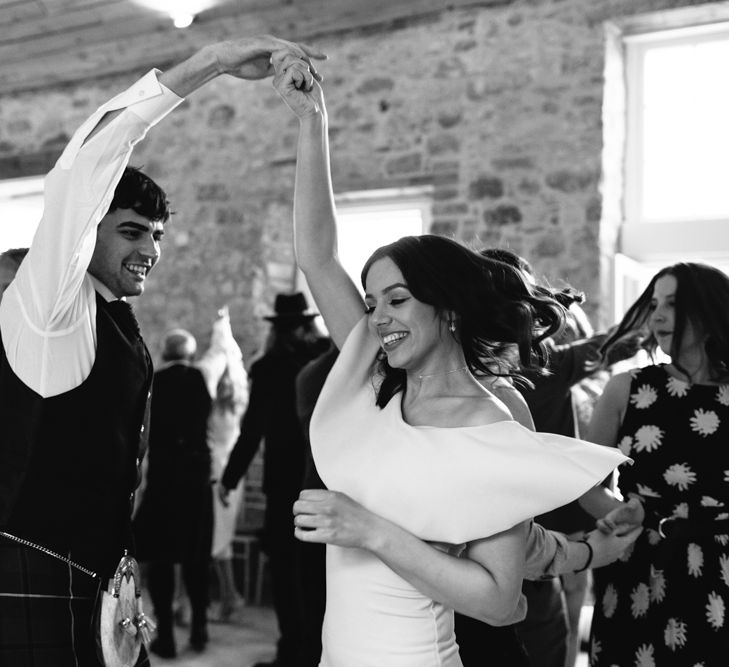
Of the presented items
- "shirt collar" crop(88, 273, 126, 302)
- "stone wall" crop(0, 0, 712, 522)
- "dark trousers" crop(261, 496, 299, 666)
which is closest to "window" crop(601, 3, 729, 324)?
"stone wall" crop(0, 0, 712, 522)

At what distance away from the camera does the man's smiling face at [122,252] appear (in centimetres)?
196

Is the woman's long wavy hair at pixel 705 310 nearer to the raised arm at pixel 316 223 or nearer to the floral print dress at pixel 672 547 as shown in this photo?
the floral print dress at pixel 672 547

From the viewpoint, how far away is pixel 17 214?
25.1ft

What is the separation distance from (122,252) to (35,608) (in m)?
0.75

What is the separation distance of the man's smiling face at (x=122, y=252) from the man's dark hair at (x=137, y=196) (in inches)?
0.5

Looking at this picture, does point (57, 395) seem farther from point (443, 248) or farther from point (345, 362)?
point (443, 248)

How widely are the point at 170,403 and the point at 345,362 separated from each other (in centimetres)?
325

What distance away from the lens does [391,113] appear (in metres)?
5.66

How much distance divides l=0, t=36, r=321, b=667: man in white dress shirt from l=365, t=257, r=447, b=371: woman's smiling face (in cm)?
48

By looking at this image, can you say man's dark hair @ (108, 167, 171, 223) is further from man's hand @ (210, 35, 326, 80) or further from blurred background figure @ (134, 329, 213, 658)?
blurred background figure @ (134, 329, 213, 658)

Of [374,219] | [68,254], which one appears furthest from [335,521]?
[374,219]

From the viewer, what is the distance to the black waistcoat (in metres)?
1.70

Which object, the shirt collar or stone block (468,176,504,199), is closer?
the shirt collar

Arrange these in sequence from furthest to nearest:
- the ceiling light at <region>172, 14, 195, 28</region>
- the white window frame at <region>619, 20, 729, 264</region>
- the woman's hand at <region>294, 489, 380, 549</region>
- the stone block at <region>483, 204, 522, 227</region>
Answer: the ceiling light at <region>172, 14, 195, 28</region> → the stone block at <region>483, 204, 522, 227</region> → the white window frame at <region>619, 20, 729, 264</region> → the woman's hand at <region>294, 489, 380, 549</region>
